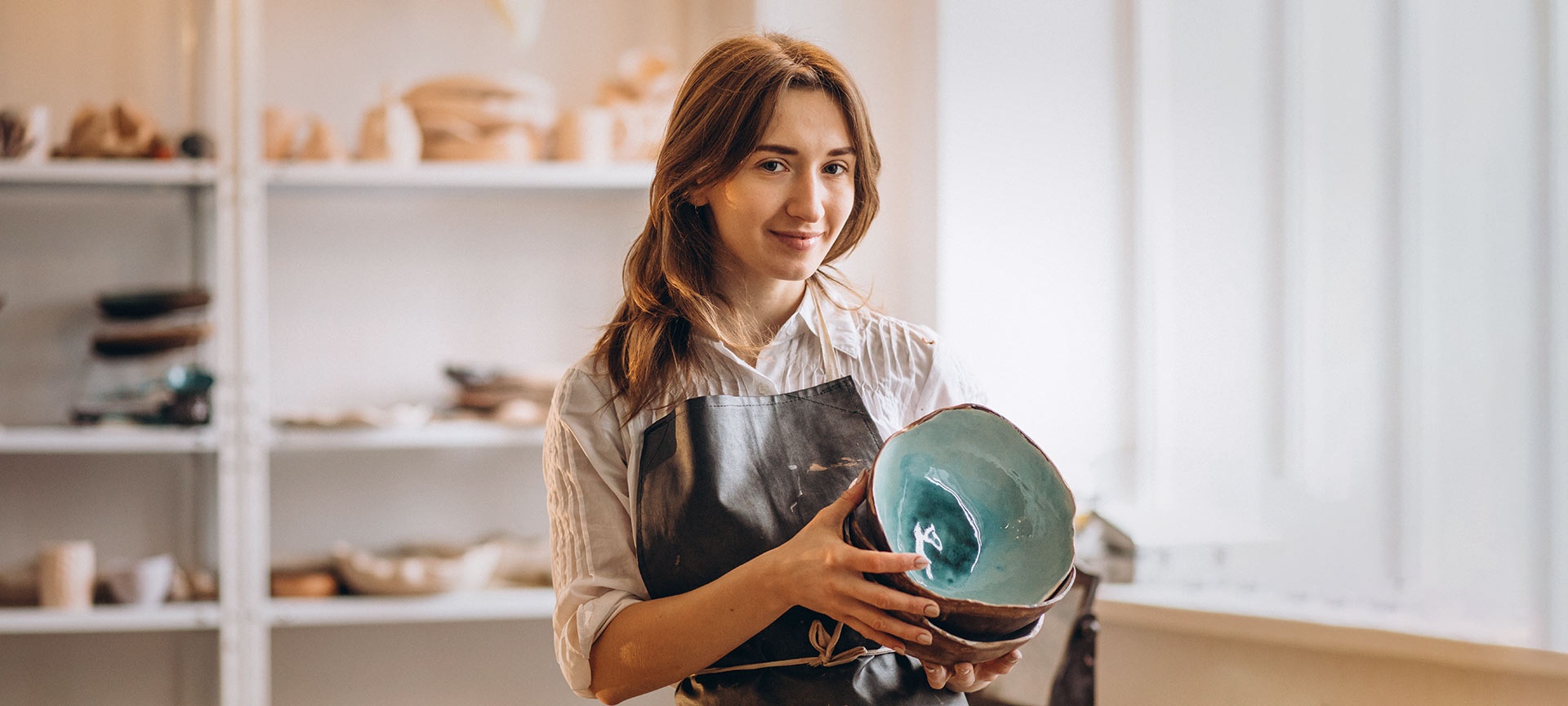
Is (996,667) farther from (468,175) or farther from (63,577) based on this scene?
(63,577)

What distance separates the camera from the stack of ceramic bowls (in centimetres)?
93

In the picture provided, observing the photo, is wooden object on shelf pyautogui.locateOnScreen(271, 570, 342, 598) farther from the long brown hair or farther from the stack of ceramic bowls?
the stack of ceramic bowls

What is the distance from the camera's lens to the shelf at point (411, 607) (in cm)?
227

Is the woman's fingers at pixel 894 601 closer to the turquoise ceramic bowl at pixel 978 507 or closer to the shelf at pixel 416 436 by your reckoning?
the turquoise ceramic bowl at pixel 978 507

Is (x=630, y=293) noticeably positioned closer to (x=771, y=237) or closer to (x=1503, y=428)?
(x=771, y=237)

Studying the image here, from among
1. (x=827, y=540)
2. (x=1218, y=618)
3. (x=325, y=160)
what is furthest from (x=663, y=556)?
(x=325, y=160)

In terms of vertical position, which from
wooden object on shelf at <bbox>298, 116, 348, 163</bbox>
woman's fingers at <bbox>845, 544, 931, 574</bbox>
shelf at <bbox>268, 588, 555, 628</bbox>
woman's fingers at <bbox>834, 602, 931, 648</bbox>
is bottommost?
shelf at <bbox>268, 588, 555, 628</bbox>

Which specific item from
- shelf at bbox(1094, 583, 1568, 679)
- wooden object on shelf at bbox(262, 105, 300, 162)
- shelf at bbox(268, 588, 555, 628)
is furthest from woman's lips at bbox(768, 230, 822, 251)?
wooden object on shelf at bbox(262, 105, 300, 162)

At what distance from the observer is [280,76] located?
8.54 ft

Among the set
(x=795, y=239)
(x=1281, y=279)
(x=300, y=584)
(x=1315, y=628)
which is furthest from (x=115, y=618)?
(x=1281, y=279)

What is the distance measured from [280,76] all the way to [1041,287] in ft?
5.77

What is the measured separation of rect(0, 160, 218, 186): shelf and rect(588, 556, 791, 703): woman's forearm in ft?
5.52

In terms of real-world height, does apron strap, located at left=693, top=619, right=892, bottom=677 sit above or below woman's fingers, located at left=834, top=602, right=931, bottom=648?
below

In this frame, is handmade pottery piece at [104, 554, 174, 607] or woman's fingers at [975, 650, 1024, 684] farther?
handmade pottery piece at [104, 554, 174, 607]
